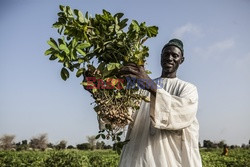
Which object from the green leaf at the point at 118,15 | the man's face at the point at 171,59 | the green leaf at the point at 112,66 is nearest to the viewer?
the green leaf at the point at 112,66

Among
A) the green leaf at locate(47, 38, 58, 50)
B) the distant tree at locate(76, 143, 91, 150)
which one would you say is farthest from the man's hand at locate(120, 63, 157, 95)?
the distant tree at locate(76, 143, 91, 150)

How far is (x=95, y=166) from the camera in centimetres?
1100

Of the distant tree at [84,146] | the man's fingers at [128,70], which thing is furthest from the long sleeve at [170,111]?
the distant tree at [84,146]

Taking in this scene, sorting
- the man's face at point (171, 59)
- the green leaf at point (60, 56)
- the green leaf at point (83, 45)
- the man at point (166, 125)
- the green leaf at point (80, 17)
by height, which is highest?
the green leaf at point (80, 17)

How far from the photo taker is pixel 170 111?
2.20 metres

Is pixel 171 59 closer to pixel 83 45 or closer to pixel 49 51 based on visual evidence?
pixel 83 45

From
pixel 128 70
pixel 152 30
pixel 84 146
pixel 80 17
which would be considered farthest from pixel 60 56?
pixel 84 146

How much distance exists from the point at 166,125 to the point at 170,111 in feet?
0.36

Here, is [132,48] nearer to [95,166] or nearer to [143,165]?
[143,165]

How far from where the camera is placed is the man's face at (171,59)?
273 cm

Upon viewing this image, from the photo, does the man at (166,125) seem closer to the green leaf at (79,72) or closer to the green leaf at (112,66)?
the green leaf at (112,66)

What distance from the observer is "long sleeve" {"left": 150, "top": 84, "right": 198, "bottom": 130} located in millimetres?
2160

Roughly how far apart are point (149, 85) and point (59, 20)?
81 cm

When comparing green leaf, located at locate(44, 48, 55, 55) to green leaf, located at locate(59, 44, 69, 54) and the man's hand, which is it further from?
the man's hand
